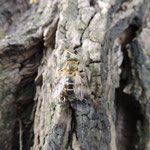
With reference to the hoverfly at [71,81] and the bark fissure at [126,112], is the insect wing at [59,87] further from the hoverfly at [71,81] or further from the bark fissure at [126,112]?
the bark fissure at [126,112]

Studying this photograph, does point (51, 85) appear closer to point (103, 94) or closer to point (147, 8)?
point (103, 94)

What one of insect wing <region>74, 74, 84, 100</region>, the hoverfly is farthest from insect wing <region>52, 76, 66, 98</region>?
insect wing <region>74, 74, 84, 100</region>

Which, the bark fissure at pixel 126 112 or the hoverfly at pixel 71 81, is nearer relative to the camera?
the hoverfly at pixel 71 81

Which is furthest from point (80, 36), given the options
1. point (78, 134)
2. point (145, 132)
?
point (145, 132)

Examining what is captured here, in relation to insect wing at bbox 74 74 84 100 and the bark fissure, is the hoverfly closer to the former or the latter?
insect wing at bbox 74 74 84 100

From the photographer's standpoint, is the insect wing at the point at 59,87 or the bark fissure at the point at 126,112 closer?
the insect wing at the point at 59,87

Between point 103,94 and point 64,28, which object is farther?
point 64,28

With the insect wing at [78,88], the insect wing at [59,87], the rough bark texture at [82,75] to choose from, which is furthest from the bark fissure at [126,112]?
the insect wing at [59,87]
